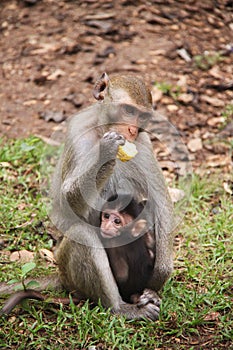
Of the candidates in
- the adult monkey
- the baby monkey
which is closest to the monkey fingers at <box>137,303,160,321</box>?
the adult monkey

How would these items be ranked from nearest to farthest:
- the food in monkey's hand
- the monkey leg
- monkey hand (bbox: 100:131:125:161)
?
monkey hand (bbox: 100:131:125:161) → the food in monkey's hand → the monkey leg

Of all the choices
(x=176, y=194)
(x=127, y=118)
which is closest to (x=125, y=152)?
(x=127, y=118)

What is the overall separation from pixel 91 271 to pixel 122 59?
4808 millimetres

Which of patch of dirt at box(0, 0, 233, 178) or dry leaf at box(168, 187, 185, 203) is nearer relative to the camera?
dry leaf at box(168, 187, 185, 203)

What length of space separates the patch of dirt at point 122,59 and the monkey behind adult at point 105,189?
2353 mm

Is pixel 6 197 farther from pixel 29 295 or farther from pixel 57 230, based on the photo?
pixel 29 295

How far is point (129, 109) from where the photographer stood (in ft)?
17.4

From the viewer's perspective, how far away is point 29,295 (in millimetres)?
5312

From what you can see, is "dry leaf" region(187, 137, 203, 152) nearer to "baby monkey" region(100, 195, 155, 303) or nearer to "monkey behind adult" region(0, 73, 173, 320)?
"monkey behind adult" region(0, 73, 173, 320)

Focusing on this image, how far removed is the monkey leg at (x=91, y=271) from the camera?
16.9 feet

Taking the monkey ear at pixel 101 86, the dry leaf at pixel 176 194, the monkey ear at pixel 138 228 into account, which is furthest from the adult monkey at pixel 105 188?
the dry leaf at pixel 176 194

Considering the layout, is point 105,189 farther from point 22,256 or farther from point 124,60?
point 124,60

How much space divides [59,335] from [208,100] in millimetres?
4637

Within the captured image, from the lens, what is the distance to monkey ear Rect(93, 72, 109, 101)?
17.9ft
